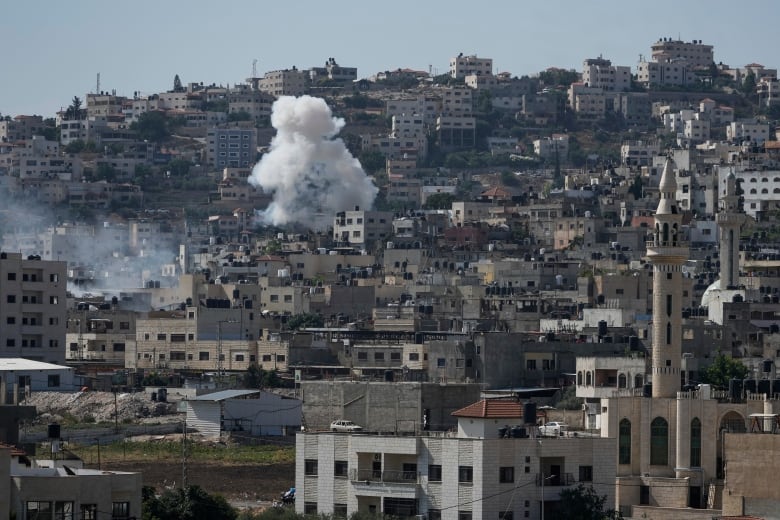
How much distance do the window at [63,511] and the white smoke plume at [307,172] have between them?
13409 cm

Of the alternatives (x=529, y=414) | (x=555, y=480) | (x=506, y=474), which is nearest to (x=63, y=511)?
(x=506, y=474)

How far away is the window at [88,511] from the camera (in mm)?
42000

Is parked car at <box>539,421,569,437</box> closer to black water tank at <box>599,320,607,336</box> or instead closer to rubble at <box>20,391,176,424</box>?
rubble at <box>20,391,176,424</box>

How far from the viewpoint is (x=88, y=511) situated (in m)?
42.1

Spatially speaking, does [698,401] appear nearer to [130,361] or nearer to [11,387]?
[11,387]

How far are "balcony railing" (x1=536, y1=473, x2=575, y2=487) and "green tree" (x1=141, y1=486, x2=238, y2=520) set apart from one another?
19.2 ft

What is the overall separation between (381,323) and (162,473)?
132ft

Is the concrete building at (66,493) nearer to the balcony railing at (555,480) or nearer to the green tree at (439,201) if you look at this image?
the balcony railing at (555,480)

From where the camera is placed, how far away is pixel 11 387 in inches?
3182

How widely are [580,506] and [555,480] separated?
975 mm

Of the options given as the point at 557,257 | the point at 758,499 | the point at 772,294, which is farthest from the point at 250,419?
the point at 557,257

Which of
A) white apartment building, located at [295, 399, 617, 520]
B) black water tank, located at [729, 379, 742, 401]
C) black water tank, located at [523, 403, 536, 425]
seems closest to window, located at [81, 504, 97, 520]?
white apartment building, located at [295, 399, 617, 520]

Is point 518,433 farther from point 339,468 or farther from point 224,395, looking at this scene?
point 224,395

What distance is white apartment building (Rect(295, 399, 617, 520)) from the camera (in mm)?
51906
